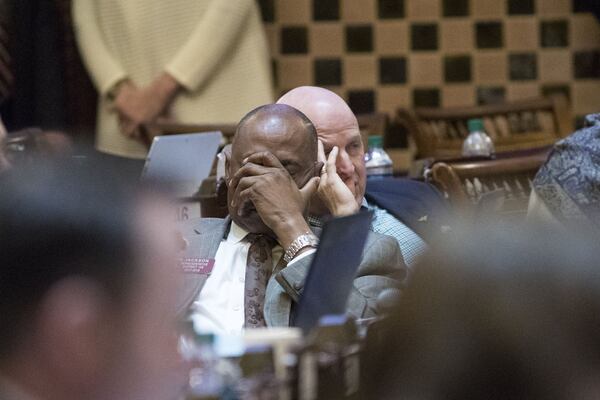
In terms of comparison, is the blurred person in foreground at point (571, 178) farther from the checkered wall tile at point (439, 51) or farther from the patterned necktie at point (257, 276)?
the checkered wall tile at point (439, 51)

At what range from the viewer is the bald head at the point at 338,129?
8.40 ft

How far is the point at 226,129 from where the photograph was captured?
3.42m

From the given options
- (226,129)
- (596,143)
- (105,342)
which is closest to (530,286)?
(105,342)

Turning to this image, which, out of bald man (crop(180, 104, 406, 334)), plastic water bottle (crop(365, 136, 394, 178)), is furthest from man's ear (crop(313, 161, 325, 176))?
plastic water bottle (crop(365, 136, 394, 178))

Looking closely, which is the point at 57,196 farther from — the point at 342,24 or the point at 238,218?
the point at 342,24

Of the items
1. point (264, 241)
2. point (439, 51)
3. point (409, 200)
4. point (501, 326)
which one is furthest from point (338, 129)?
point (439, 51)

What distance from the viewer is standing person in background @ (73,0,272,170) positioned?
4.54m

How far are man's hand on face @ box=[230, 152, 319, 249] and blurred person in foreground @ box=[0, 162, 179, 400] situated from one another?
1.28 metres

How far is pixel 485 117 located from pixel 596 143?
2.00 metres

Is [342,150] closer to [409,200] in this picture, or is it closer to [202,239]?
[409,200]

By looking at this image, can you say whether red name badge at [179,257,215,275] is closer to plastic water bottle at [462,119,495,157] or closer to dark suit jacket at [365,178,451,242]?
dark suit jacket at [365,178,451,242]

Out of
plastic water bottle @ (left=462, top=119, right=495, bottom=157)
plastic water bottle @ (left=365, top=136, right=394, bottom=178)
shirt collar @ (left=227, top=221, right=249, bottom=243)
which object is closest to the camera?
shirt collar @ (left=227, top=221, right=249, bottom=243)

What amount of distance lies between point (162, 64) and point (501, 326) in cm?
414

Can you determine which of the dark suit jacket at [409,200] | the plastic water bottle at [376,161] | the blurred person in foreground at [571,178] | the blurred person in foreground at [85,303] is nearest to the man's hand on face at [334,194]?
the dark suit jacket at [409,200]
